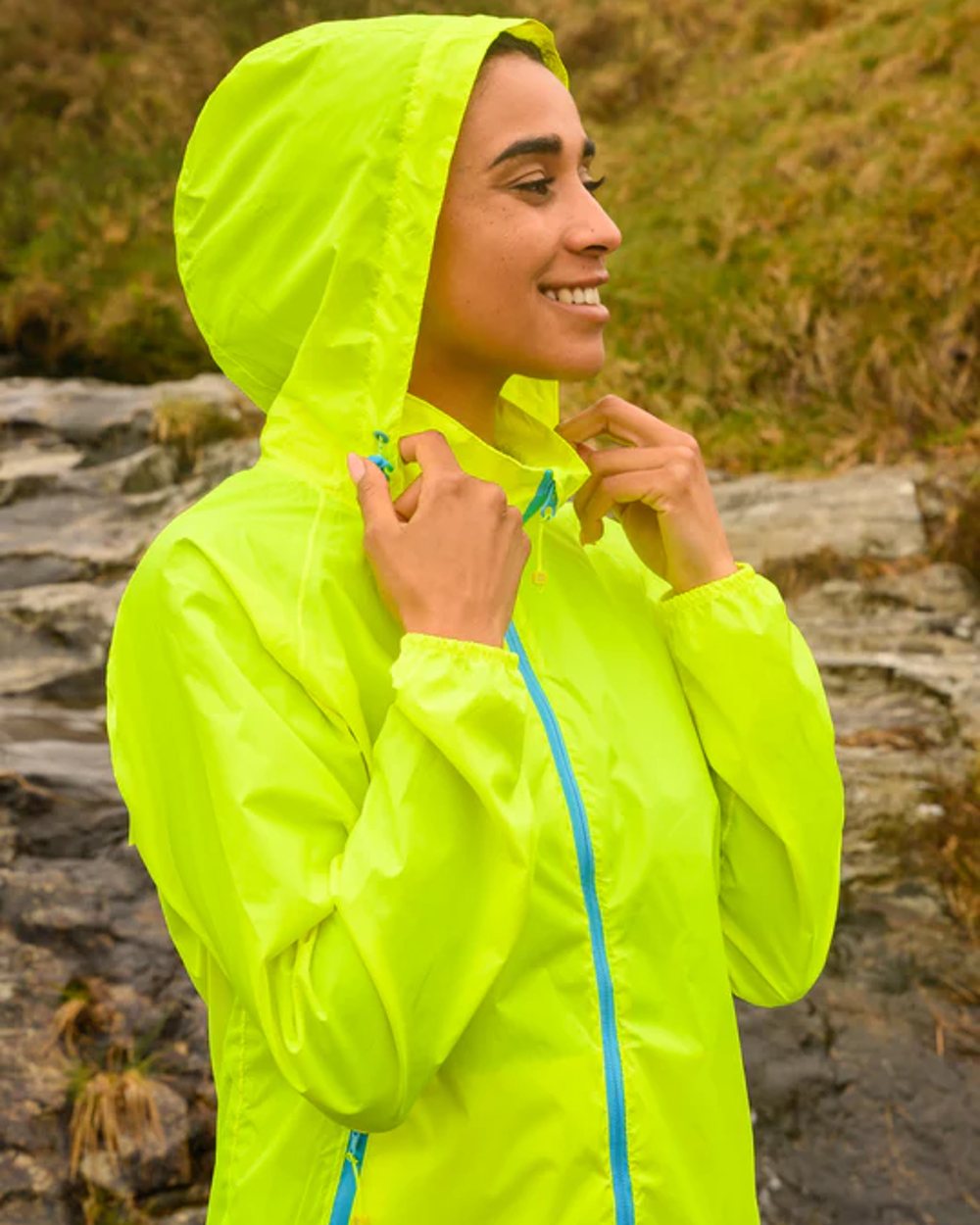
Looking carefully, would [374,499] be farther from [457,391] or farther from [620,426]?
[620,426]

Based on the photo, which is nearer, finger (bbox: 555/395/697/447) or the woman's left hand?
the woman's left hand

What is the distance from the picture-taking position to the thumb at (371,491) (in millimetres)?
1646

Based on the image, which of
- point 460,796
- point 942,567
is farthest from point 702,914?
point 942,567

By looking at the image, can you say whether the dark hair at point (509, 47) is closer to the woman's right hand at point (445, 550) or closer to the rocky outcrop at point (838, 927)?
the woman's right hand at point (445, 550)

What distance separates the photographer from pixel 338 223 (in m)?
1.78

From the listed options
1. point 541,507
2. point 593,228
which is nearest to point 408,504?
point 541,507

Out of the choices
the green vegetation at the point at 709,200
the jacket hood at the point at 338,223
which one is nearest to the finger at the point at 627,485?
the jacket hood at the point at 338,223

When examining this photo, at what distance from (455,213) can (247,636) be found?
716 millimetres

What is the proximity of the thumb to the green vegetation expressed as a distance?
5.42 metres

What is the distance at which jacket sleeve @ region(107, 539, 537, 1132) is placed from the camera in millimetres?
1441

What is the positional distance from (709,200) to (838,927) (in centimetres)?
627

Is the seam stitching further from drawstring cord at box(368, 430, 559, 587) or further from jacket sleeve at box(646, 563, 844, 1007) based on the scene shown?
jacket sleeve at box(646, 563, 844, 1007)

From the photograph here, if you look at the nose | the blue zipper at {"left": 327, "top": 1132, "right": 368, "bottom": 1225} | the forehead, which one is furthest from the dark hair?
the blue zipper at {"left": 327, "top": 1132, "right": 368, "bottom": 1225}

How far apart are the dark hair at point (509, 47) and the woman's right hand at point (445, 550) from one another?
0.66 metres
